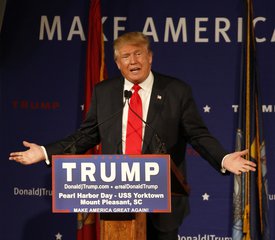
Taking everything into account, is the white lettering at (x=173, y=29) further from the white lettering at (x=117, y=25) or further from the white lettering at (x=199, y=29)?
the white lettering at (x=117, y=25)

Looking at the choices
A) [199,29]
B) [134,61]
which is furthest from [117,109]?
[199,29]

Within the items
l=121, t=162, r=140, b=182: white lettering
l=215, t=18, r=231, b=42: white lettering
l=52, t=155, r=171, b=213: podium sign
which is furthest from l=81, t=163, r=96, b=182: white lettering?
l=215, t=18, r=231, b=42: white lettering

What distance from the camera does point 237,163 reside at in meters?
2.60

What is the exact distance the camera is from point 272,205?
4.36m

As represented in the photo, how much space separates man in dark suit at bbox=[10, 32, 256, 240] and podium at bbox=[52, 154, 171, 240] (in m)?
0.35

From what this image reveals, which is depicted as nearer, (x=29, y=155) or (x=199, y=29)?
(x=29, y=155)

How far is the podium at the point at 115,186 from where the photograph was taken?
96.3 inches

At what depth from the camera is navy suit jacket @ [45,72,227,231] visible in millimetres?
2889

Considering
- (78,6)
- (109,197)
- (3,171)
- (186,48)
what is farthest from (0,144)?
(109,197)

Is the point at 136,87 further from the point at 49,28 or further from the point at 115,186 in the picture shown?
the point at 49,28

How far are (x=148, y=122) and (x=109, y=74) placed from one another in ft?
5.11

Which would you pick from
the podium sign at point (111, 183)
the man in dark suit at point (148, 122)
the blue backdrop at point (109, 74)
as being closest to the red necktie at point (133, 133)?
the man in dark suit at point (148, 122)

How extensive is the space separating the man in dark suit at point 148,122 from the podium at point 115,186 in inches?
13.7

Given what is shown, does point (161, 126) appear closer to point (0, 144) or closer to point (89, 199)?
point (89, 199)
